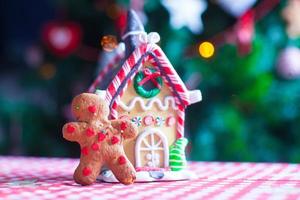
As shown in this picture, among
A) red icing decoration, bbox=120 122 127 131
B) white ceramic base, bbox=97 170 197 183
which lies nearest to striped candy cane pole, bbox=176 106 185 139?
white ceramic base, bbox=97 170 197 183

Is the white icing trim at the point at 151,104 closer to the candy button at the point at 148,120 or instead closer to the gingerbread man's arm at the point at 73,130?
the candy button at the point at 148,120

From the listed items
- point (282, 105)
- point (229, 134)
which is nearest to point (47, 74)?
point (229, 134)

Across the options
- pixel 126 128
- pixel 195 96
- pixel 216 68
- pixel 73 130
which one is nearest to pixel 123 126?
pixel 126 128

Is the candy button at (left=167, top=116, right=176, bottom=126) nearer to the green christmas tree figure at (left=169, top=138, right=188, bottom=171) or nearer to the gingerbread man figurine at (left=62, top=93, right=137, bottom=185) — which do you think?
the green christmas tree figure at (left=169, top=138, right=188, bottom=171)

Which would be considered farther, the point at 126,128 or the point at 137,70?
the point at 137,70

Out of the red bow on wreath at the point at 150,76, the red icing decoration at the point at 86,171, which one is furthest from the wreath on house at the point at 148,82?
the red icing decoration at the point at 86,171

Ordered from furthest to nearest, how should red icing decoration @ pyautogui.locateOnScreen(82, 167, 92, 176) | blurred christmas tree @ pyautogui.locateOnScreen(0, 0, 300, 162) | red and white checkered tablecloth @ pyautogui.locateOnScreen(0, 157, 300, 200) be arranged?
blurred christmas tree @ pyautogui.locateOnScreen(0, 0, 300, 162) → red icing decoration @ pyautogui.locateOnScreen(82, 167, 92, 176) → red and white checkered tablecloth @ pyautogui.locateOnScreen(0, 157, 300, 200)

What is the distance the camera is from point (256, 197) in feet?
3.65

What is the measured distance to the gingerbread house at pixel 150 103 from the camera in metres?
1.45

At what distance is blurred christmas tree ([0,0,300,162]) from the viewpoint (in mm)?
2523

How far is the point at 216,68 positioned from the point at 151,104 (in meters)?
1.09

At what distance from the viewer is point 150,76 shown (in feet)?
4.86

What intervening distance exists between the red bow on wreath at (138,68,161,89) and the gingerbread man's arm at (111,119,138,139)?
0.51 ft

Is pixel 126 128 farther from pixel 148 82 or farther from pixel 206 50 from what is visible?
pixel 206 50
